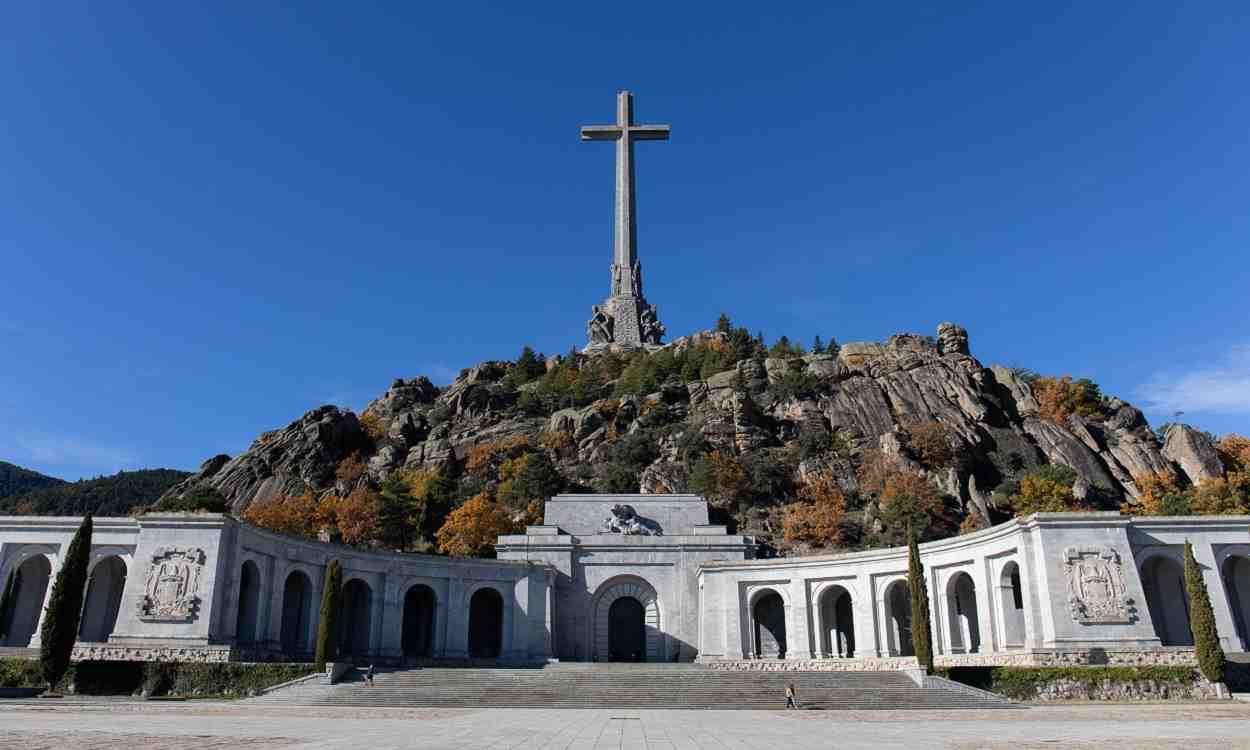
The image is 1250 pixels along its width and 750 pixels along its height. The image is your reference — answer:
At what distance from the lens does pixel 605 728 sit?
19297mm

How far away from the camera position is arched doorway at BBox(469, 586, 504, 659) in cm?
4750

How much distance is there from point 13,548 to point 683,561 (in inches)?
1266

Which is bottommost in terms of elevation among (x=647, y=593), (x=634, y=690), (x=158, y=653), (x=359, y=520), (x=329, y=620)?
(x=634, y=690)

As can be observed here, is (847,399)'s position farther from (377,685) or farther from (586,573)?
(377,685)

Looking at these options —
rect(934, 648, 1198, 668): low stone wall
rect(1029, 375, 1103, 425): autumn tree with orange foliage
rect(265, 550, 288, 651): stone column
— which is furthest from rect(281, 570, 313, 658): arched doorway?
rect(1029, 375, 1103, 425): autumn tree with orange foliage

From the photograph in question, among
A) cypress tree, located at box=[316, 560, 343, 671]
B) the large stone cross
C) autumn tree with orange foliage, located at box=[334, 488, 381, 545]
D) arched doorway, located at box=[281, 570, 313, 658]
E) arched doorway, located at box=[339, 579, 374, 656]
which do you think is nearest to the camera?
cypress tree, located at box=[316, 560, 343, 671]

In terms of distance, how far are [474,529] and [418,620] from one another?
15.3 meters

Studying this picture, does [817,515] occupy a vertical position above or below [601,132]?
below

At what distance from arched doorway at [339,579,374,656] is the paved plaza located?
1583 cm

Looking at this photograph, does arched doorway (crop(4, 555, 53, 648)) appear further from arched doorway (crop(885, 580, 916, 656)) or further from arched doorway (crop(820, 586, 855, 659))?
arched doorway (crop(885, 580, 916, 656))

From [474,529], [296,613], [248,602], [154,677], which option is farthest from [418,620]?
[154,677]

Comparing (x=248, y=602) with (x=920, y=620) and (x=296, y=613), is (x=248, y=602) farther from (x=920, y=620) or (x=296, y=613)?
(x=920, y=620)

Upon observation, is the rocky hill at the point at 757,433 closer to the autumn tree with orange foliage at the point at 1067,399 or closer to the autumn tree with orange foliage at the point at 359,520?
the autumn tree with orange foliage at the point at 1067,399

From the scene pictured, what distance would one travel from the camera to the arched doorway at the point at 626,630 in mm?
47938
